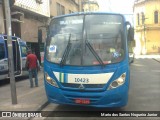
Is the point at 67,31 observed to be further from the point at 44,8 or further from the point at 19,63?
the point at 44,8

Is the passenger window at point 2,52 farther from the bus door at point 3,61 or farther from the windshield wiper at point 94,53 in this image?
the windshield wiper at point 94,53

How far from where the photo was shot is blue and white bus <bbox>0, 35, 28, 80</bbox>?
14859 mm

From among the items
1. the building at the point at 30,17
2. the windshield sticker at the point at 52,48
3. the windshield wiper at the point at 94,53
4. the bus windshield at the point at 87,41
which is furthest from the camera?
the building at the point at 30,17

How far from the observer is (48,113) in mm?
8406

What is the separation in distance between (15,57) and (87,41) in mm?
9774

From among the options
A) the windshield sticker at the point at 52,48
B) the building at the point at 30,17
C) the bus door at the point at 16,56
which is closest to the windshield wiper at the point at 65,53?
the windshield sticker at the point at 52,48

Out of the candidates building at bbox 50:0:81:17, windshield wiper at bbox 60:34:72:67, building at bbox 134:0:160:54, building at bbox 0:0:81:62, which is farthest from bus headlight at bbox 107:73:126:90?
building at bbox 134:0:160:54

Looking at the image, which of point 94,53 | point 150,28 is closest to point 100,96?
point 94,53

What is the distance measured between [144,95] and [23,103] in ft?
14.4

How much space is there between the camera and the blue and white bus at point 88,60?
7527 mm

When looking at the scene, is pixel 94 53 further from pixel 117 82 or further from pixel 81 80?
pixel 117 82

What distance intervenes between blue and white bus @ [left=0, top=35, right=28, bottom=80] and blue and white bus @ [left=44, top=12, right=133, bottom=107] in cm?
704

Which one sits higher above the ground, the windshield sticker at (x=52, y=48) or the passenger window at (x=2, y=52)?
the windshield sticker at (x=52, y=48)

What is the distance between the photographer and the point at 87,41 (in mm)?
7957
